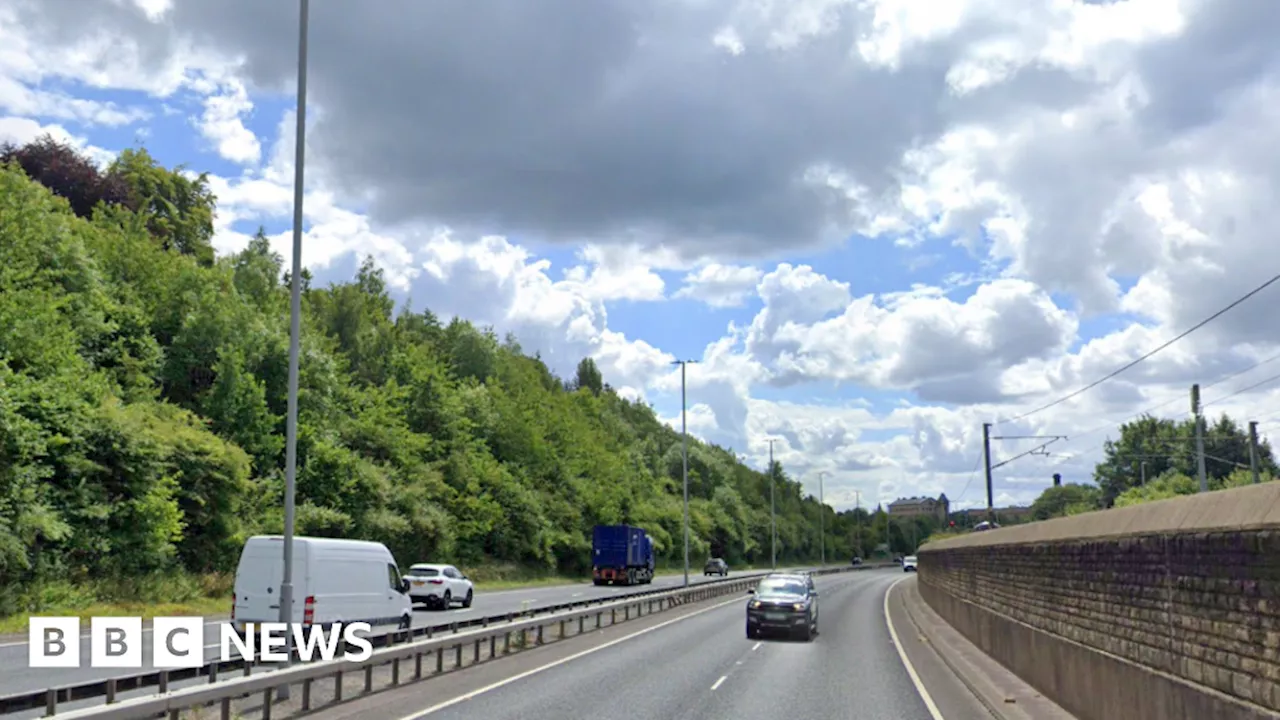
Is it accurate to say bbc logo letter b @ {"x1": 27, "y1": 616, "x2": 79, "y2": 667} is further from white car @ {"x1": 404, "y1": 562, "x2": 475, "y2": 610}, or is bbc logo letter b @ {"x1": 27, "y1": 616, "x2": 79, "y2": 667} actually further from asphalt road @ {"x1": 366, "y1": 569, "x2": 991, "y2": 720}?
white car @ {"x1": 404, "y1": 562, "x2": 475, "y2": 610}

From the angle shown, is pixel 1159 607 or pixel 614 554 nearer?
pixel 1159 607

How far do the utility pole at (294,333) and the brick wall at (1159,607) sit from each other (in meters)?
10.7

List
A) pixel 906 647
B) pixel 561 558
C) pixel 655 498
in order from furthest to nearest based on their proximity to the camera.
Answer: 1. pixel 655 498
2. pixel 561 558
3. pixel 906 647

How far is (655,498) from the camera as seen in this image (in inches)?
4496

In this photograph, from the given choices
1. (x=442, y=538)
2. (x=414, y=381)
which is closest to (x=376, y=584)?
(x=442, y=538)

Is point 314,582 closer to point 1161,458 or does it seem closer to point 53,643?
point 53,643

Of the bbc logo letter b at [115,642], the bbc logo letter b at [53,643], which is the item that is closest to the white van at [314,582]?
the bbc logo letter b at [115,642]

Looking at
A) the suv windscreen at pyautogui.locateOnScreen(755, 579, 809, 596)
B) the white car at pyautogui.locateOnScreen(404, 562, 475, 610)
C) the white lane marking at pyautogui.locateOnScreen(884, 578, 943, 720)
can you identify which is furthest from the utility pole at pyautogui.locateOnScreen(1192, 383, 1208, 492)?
the white car at pyautogui.locateOnScreen(404, 562, 475, 610)

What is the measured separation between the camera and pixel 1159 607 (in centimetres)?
1061

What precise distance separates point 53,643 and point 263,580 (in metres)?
5.48

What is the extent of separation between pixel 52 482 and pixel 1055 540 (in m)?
29.5

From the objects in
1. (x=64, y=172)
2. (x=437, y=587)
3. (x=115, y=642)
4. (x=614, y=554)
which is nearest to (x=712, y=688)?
(x=115, y=642)

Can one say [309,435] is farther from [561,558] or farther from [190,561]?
[561,558]

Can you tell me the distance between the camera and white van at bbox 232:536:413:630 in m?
19.9
